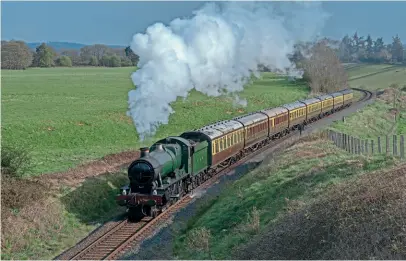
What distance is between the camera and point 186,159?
25.9 meters

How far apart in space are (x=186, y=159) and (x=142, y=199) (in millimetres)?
3875

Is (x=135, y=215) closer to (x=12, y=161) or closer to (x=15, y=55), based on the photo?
(x=12, y=161)

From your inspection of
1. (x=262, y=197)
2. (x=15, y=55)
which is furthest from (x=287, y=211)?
(x=15, y=55)

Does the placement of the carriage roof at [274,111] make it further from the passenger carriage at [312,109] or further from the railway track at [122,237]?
the railway track at [122,237]

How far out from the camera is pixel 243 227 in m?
17.2

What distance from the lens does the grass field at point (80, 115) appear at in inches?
1473

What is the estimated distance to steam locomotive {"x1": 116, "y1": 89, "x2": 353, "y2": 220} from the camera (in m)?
22.9

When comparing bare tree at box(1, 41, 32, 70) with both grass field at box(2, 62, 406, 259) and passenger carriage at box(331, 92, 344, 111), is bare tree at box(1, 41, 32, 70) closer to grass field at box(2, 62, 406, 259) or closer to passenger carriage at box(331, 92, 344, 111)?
grass field at box(2, 62, 406, 259)

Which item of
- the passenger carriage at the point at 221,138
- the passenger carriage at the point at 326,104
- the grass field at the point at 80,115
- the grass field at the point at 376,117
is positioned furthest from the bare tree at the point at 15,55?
the passenger carriage at the point at 221,138

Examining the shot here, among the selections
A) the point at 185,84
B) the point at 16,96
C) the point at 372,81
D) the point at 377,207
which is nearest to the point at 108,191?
the point at 185,84

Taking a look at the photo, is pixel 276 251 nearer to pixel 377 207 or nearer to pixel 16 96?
pixel 377 207

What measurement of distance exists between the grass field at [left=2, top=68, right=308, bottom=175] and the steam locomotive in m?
6.82

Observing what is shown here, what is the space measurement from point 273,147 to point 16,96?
37604 mm

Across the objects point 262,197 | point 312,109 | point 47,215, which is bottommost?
point 47,215
